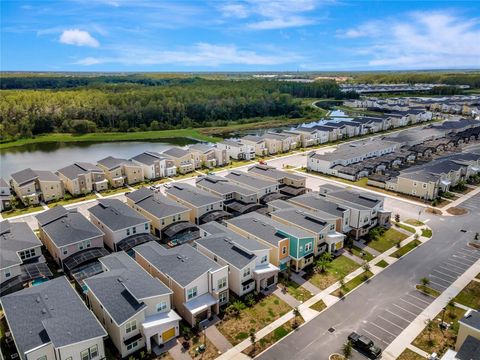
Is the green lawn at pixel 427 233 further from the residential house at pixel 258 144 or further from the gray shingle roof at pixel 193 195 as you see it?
the residential house at pixel 258 144

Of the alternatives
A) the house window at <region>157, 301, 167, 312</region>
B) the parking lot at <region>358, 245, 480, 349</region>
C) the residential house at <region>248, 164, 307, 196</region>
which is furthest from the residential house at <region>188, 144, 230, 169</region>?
the parking lot at <region>358, 245, 480, 349</region>

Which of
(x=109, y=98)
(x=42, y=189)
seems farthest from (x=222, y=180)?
(x=109, y=98)

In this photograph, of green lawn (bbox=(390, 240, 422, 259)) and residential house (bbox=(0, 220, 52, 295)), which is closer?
residential house (bbox=(0, 220, 52, 295))

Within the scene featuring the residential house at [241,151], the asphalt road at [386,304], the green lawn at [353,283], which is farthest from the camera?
the residential house at [241,151]

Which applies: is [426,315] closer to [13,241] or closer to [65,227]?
[65,227]

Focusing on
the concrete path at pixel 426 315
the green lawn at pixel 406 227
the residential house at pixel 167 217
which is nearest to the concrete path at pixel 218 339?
the concrete path at pixel 426 315

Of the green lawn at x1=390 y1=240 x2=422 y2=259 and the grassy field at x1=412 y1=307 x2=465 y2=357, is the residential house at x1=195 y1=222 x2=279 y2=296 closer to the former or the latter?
the grassy field at x1=412 y1=307 x2=465 y2=357
